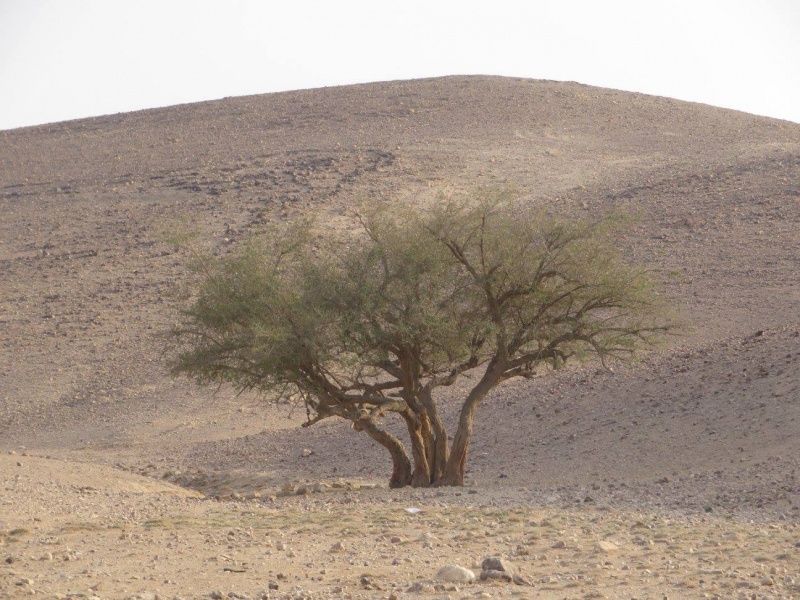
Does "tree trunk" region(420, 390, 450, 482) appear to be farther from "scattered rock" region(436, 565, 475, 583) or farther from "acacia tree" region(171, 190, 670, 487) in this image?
"scattered rock" region(436, 565, 475, 583)

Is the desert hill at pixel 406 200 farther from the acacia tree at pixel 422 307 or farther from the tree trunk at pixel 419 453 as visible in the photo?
the acacia tree at pixel 422 307

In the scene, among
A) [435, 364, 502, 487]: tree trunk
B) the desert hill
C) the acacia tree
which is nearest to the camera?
the acacia tree

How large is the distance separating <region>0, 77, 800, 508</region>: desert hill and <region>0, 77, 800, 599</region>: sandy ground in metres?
0.11

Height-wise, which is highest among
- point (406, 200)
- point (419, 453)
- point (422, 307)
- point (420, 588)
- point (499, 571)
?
point (406, 200)

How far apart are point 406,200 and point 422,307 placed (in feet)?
73.1

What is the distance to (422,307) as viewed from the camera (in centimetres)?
1478

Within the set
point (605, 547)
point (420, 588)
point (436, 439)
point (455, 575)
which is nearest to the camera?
point (420, 588)

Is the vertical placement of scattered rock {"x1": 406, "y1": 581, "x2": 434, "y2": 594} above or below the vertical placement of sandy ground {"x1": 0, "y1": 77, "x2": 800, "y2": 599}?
below

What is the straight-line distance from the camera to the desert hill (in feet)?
59.3

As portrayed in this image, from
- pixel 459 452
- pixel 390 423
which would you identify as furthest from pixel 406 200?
pixel 459 452

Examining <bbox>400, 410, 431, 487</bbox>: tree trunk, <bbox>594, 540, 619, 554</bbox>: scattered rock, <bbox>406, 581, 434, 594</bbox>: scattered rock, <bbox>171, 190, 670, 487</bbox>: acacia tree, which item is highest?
<bbox>171, 190, 670, 487</bbox>: acacia tree

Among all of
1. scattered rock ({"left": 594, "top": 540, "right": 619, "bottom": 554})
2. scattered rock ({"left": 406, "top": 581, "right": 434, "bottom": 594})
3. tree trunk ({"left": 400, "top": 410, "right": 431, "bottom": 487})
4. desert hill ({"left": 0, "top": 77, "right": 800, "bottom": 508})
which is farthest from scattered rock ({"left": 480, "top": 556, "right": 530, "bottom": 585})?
tree trunk ({"left": 400, "top": 410, "right": 431, "bottom": 487})

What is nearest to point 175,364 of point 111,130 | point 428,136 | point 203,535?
point 203,535

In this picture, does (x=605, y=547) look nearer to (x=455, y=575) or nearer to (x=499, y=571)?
(x=499, y=571)
